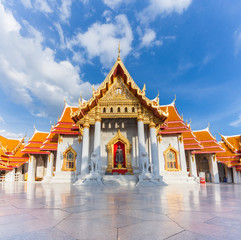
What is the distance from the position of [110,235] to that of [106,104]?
12.1 m

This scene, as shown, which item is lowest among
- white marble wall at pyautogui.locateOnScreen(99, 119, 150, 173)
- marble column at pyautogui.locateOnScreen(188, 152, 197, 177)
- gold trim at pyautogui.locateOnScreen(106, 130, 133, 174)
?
marble column at pyautogui.locateOnScreen(188, 152, 197, 177)

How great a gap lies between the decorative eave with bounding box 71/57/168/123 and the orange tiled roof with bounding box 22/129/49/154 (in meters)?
9.21

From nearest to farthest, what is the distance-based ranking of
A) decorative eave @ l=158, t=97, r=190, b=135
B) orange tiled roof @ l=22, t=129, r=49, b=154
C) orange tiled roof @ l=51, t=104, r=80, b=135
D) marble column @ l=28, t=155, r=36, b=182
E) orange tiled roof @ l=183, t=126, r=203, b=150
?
1. orange tiled roof @ l=51, t=104, r=80, b=135
2. decorative eave @ l=158, t=97, r=190, b=135
3. orange tiled roof @ l=183, t=126, r=203, b=150
4. marble column @ l=28, t=155, r=36, b=182
5. orange tiled roof @ l=22, t=129, r=49, b=154

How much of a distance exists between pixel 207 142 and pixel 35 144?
2075 cm

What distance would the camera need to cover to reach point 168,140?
15953mm

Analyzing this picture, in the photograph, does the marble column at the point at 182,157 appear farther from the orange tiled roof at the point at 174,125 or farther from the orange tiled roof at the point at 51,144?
the orange tiled roof at the point at 51,144

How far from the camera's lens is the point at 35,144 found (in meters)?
20.9

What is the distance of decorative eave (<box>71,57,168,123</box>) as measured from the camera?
12.7m

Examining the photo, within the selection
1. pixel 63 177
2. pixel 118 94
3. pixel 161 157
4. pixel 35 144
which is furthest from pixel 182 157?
pixel 35 144

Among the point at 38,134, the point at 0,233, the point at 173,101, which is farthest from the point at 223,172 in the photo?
the point at 0,233

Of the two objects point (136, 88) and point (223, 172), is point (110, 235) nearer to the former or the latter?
point (136, 88)

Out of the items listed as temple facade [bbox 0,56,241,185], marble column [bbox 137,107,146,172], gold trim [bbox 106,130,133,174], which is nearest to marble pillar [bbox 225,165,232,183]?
temple facade [bbox 0,56,241,185]

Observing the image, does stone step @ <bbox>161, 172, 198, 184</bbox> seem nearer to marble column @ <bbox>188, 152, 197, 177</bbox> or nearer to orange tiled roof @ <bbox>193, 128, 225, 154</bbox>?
marble column @ <bbox>188, 152, 197, 177</bbox>

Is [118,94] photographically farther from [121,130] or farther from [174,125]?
[174,125]
